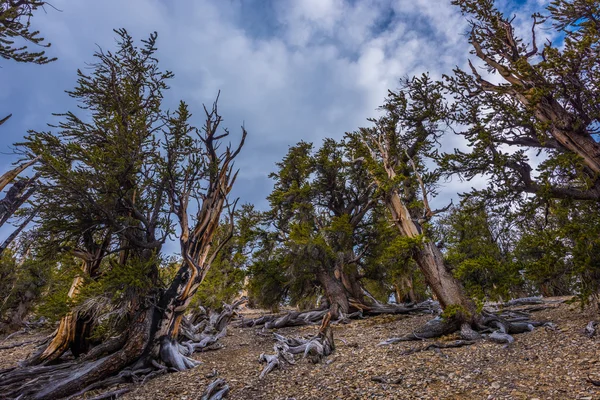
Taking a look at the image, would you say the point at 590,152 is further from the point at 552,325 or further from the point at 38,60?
the point at 38,60

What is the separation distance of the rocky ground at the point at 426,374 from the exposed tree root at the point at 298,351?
0.58 ft

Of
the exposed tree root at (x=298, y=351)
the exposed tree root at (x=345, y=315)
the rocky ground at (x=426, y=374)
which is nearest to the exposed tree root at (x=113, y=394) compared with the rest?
the rocky ground at (x=426, y=374)

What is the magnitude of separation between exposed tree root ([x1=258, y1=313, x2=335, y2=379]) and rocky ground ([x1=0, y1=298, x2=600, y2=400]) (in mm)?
176

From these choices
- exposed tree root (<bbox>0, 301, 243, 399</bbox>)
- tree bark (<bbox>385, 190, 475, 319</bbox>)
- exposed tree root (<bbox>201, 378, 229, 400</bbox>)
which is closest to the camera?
exposed tree root (<bbox>201, 378, 229, 400</bbox>)

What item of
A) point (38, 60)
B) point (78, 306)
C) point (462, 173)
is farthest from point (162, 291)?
point (462, 173)

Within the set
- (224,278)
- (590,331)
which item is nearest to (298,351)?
(590,331)

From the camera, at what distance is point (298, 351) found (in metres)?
7.01

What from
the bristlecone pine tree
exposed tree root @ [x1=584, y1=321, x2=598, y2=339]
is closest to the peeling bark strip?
the bristlecone pine tree

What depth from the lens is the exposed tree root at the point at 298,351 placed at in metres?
6.13

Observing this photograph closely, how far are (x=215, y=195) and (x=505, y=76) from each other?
34.3ft

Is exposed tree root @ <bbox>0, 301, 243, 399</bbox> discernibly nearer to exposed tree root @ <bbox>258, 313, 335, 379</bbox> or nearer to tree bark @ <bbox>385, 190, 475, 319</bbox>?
exposed tree root @ <bbox>258, 313, 335, 379</bbox>

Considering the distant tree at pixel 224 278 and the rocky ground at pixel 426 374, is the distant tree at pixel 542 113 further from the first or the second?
the distant tree at pixel 224 278

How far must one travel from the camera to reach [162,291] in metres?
7.25

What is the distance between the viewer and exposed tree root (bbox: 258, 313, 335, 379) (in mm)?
6133
